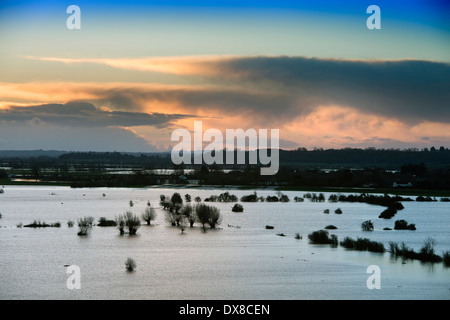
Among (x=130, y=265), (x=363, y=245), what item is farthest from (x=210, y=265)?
(x=363, y=245)

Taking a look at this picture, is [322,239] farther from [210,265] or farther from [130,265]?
[130,265]

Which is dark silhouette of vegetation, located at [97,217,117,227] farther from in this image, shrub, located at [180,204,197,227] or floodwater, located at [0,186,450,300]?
shrub, located at [180,204,197,227]

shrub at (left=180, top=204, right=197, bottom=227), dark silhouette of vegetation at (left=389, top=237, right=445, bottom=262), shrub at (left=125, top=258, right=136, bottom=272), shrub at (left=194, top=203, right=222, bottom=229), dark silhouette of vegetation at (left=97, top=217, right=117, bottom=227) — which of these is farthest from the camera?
shrub at (left=180, top=204, right=197, bottom=227)

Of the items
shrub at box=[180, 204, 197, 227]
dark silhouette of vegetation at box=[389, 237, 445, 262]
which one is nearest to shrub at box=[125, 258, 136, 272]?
dark silhouette of vegetation at box=[389, 237, 445, 262]

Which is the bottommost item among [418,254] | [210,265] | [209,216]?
[210,265]

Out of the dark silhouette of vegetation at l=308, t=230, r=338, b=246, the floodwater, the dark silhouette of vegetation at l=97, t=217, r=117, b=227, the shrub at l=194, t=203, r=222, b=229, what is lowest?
the floodwater
